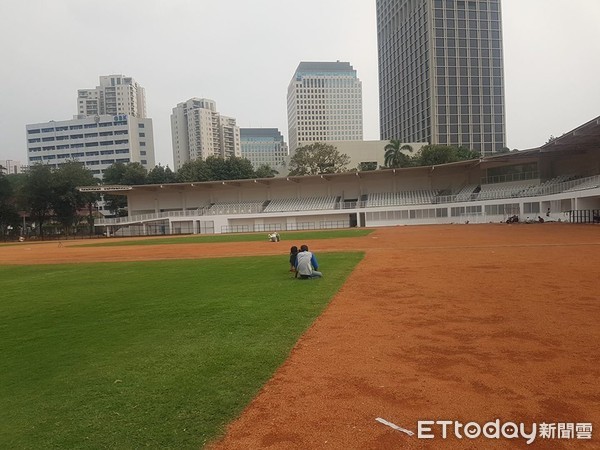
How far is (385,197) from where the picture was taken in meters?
60.8

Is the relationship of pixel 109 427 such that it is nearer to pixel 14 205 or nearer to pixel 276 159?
pixel 14 205

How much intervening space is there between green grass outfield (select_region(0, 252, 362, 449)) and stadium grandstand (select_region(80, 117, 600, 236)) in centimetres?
4138

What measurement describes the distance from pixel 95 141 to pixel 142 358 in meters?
138

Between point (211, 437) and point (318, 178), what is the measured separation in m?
61.3

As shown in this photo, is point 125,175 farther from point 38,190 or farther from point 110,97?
point 110,97

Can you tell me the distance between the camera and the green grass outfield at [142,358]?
12.1 feet

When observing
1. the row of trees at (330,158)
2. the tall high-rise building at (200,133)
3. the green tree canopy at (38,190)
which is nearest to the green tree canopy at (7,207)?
the green tree canopy at (38,190)

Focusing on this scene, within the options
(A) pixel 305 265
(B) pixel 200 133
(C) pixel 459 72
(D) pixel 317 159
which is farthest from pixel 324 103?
(A) pixel 305 265

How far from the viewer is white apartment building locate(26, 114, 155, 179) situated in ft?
406

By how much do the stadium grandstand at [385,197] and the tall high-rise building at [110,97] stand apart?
373ft

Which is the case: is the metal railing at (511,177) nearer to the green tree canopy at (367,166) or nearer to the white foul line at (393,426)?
the green tree canopy at (367,166)

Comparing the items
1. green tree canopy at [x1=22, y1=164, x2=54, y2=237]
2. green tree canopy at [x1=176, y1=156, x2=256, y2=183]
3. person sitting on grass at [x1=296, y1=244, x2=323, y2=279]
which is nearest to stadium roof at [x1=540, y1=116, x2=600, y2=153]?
person sitting on grass at [x1=296, y1=244, x2=323, y2=279]

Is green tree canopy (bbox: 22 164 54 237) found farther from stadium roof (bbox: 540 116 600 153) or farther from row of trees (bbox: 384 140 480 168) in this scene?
stadium roof (bbox: 540 116 600 153)

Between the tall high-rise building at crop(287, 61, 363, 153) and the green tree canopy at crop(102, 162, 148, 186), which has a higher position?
the tall high-rise building at crop(287, 61, 363, 153)
